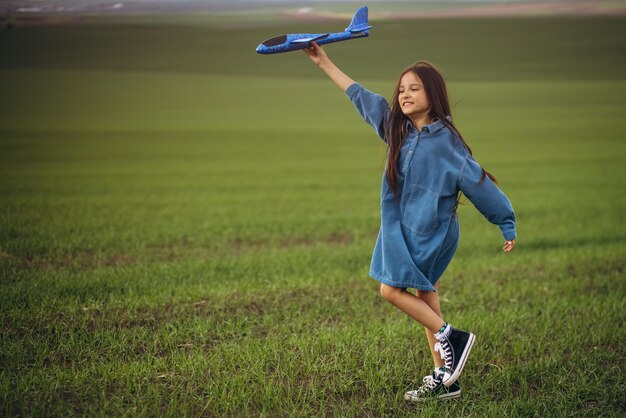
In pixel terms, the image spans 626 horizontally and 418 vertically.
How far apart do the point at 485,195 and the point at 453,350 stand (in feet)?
3.19

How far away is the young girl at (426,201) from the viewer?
395 cm

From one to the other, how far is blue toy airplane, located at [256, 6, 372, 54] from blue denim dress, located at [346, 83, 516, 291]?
2.59 feet

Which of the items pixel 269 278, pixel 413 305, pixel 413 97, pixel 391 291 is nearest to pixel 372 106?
pixel 413 97

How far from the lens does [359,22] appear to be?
439 cm

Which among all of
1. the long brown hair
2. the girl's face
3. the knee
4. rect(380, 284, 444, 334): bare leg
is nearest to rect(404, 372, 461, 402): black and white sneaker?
rect(380, 284, 444, 334): bare leg

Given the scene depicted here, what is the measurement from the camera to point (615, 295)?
6.97 metres

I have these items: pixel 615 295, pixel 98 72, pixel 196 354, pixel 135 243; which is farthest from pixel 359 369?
pixel 98 72

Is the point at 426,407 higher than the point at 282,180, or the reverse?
the point at 426,407

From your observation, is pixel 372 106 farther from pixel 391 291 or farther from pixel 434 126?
pixel 391 291

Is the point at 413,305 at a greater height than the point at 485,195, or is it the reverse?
the point at 485,195

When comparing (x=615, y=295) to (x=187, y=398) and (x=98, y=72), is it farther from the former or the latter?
(x=98, y=72)

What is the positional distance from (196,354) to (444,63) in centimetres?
4332

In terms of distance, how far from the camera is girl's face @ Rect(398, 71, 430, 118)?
157 inches

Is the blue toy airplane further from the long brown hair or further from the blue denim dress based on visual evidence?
the blue denim dress
